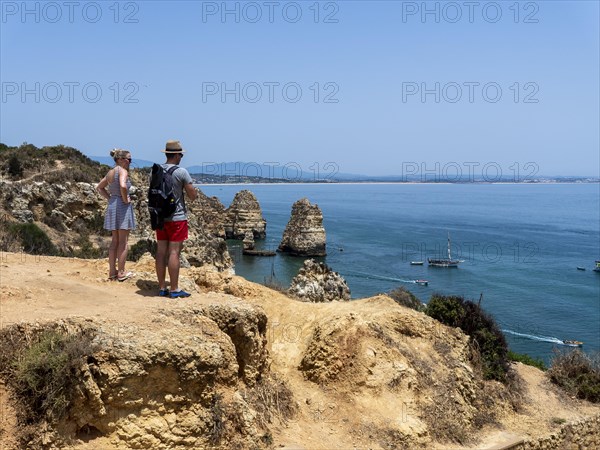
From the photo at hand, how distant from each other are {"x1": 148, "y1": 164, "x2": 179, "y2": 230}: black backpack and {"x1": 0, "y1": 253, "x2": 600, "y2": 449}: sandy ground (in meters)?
1.26

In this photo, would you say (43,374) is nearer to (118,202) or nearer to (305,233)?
(118,202)

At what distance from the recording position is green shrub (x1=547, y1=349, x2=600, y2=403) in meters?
15.0

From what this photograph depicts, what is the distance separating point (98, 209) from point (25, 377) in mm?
25537

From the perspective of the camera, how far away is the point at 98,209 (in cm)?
3014

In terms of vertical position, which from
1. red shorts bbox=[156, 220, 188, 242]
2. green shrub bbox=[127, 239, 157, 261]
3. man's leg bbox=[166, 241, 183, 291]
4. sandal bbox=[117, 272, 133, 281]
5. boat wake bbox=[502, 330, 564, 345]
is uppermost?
red shorts bbox=[156, 220, 188, 242]

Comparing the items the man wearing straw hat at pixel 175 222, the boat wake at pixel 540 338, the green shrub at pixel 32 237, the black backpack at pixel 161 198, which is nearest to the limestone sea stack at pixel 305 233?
the boat wake at pixel 540 338

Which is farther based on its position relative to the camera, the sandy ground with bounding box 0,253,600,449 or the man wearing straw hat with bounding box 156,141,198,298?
the man wearing straw hat with bounding box 156,141,198,298

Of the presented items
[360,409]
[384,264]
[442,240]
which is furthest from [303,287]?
[442,240]

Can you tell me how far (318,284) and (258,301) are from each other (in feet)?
59.4

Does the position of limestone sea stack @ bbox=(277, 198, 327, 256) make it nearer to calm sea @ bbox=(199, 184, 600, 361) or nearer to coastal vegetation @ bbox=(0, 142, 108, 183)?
calm sea @ bbox=(199, 184, 600, 361)

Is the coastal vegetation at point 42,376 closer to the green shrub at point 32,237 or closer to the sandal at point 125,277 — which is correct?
the sandal at point 125,277

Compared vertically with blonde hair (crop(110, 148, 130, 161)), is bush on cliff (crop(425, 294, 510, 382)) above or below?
below

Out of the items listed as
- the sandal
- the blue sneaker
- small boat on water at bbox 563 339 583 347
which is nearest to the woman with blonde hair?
the sandal

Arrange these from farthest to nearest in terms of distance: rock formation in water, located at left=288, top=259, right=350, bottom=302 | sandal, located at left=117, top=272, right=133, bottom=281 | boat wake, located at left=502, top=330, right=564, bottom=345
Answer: boat wake, located at left=502, top=330, right=564, bottom=345
rock formation in water, located at left=288, top=259, right=350, bottom=302
sandal, located at left=117, top=272, right=133, bottom=281
